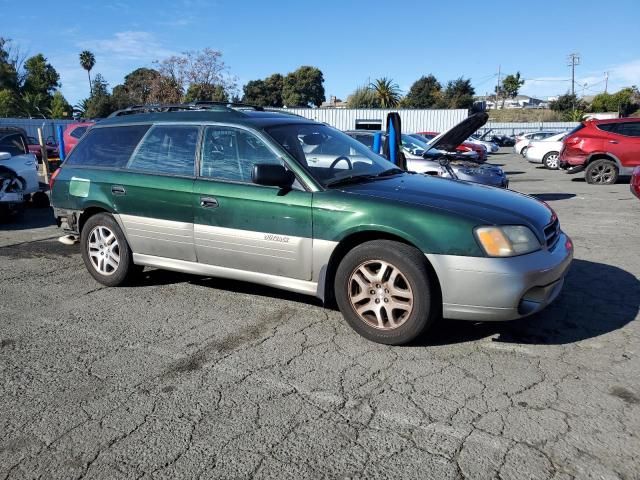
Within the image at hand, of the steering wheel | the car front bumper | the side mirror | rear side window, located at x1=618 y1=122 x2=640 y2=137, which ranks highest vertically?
rear side window, located at x1=618 y1=122 x2=640 y2=137

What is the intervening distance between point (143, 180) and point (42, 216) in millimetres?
5907

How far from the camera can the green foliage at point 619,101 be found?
72125mm

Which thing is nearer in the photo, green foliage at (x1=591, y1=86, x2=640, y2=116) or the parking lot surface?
the parking lot surface

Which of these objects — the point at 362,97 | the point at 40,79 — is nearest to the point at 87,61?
the point at 40,79

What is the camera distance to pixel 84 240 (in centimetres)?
520

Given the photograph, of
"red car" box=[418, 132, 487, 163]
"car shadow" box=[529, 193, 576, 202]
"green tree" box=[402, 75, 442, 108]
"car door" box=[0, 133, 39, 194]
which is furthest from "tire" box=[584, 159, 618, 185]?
"green tree" box=[402, 75, 442, 108]

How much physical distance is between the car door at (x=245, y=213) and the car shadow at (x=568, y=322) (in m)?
1.21

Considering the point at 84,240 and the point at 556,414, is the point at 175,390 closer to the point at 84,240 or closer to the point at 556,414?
the point at 556,414

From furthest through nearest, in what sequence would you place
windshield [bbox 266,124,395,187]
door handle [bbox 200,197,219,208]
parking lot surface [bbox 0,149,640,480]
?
door handle [bbox 200,197,219,208]
windshield [bbox 266,124,395,187]
parking lot surface [bbox 0,149,640,480]

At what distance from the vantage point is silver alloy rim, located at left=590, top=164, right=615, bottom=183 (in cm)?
1331

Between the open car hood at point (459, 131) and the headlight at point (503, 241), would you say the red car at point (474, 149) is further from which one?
the headlight at point (503, 241)

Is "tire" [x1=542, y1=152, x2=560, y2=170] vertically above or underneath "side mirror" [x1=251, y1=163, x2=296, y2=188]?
underneath

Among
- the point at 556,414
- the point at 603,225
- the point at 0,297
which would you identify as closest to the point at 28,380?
the point at 0,297

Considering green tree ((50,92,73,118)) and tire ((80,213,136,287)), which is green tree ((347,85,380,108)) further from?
tire ((80,213,136,287))
